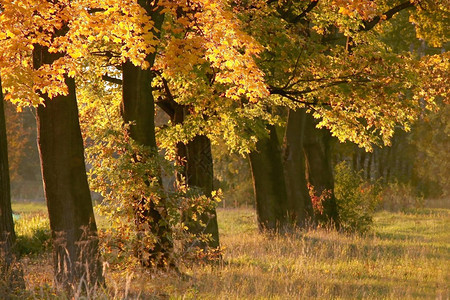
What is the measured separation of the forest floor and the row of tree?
1.90 feet

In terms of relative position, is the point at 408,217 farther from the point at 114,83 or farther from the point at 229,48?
the point at 229,48

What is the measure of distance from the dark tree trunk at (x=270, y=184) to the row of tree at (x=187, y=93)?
1.4 inches

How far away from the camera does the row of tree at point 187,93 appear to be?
416 inches

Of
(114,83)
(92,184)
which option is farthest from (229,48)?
(114,83)

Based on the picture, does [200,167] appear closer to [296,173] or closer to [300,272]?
[300,272]

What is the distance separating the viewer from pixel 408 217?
102ft

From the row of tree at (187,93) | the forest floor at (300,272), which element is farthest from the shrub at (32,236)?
the row of tree at (187,93)

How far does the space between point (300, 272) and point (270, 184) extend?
6.78m

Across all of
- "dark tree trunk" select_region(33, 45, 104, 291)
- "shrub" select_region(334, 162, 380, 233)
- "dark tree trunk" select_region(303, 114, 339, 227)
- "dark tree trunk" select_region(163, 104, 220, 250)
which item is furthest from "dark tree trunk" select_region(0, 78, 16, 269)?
"shrub" select_region(334, 162, 380, 233)

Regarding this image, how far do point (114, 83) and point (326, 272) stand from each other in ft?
24.4

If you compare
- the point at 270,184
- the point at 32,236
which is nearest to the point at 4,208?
the point at 32,236

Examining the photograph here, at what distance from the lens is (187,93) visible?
1483 centimetres

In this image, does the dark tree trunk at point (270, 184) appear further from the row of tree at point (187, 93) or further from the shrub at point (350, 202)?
the shrub at point (350, 202)

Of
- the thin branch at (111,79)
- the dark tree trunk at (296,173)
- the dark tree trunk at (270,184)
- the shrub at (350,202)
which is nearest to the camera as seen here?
the thin branch at (111,79)
